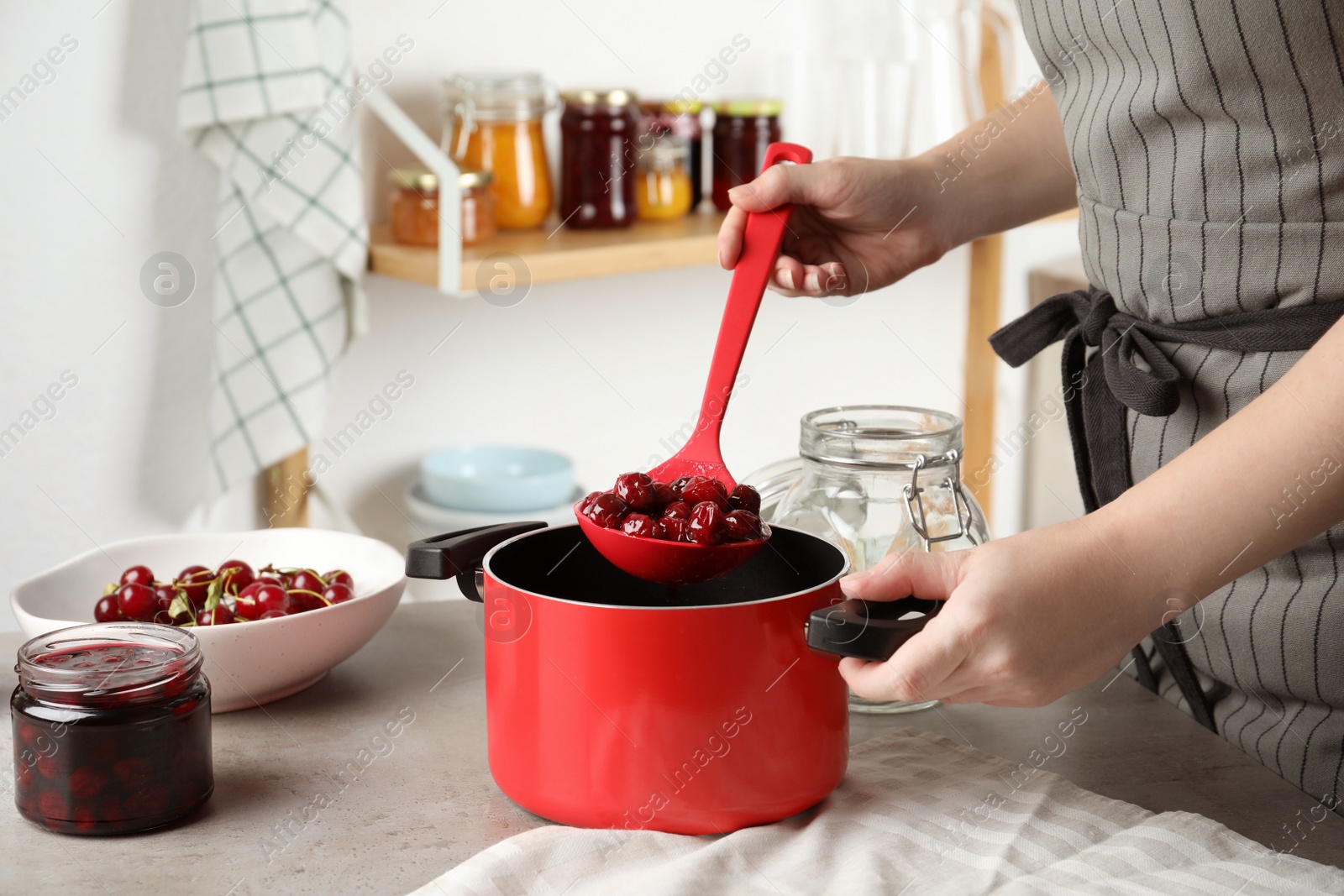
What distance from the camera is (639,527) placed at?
684mm

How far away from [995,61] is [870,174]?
1.29 m

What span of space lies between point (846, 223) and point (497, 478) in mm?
941

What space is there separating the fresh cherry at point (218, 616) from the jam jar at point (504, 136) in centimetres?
98

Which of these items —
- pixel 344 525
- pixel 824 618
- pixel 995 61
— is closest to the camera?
pixel 824 618

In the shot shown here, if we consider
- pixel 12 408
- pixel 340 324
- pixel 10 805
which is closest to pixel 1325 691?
pixel 10 805

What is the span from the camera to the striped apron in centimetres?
72

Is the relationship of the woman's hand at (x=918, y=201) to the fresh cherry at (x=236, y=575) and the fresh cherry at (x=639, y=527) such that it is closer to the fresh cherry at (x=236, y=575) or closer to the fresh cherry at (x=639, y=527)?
the fresh cherry at (x=639, y=527)

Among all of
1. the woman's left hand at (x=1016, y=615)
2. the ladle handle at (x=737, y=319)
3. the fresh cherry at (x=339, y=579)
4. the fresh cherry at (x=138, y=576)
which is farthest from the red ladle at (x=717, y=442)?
the fresh cherry at (x=138, y=576)

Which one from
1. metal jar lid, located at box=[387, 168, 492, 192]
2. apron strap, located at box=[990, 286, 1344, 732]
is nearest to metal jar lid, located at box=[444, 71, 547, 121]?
metal jar lid, located at box=[387, 168, 492, 192]

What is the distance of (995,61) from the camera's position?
204 centimetres

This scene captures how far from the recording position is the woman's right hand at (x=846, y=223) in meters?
0.84

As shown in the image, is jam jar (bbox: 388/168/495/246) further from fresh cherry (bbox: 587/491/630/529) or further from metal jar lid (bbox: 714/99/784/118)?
fresh cherry (bbox: 587/491/630/529)

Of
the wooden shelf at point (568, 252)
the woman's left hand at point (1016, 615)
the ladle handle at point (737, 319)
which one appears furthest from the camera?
the wooden shelf at point (568, 252)

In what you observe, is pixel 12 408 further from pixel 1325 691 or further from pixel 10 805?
pixel 1325 691
